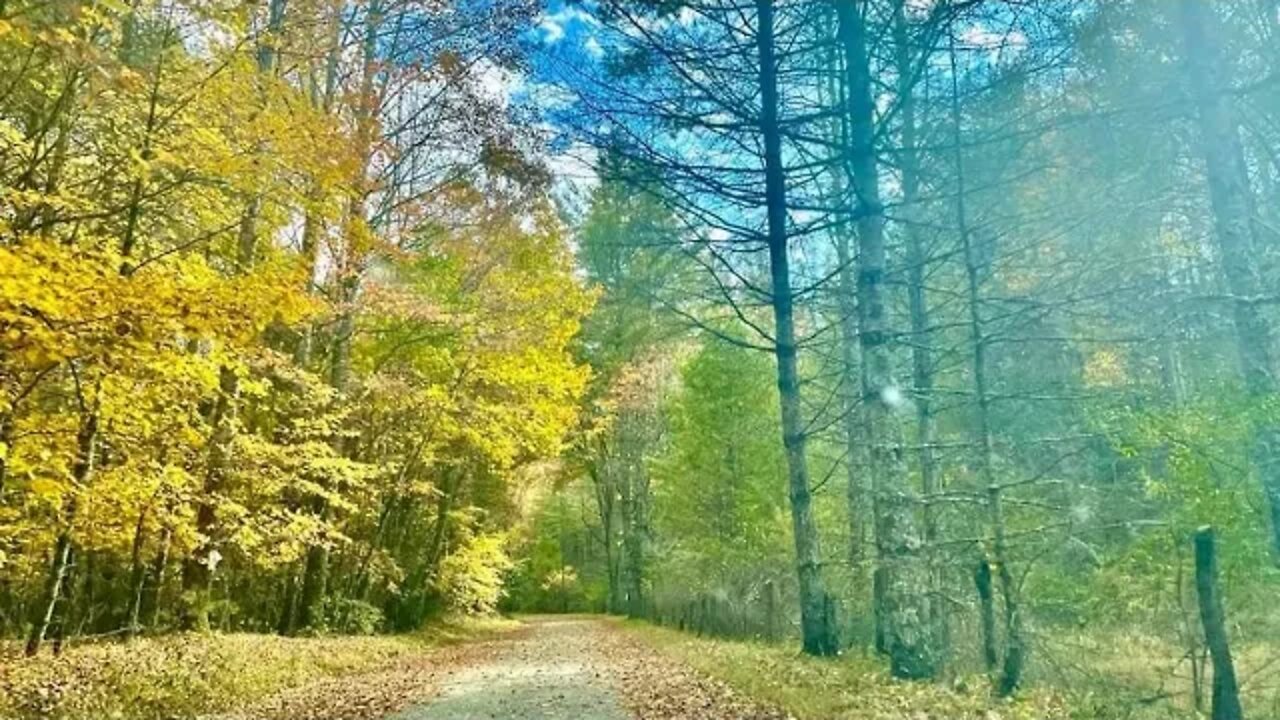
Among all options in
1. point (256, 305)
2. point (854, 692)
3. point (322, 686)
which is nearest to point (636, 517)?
point (322, 686)

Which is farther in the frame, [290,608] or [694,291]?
[290,608]

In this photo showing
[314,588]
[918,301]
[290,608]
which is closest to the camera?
[918,301]

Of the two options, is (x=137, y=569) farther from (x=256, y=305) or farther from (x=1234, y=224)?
(x=1234, y=224)

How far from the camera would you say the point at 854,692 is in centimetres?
790

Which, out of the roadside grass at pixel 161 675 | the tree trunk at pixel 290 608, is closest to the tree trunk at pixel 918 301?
the roadside grass at pixel 161 675

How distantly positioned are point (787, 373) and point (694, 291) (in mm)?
2456

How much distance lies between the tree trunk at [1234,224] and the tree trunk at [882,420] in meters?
2.91

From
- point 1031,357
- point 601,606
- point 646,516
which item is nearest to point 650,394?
point 646,516

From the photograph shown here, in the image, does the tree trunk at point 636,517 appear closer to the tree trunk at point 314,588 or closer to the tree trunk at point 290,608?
the tree trunk at point 290,608

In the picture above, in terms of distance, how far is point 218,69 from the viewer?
31.6 feet

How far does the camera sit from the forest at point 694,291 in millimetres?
8375

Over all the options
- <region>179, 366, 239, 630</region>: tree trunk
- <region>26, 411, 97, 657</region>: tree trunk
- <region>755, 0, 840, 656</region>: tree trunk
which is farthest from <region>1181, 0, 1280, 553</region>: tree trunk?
<region>179, 366, 239, 630</region>: tree trunk

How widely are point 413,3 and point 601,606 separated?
3804cm

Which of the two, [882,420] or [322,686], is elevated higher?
[882,420]
